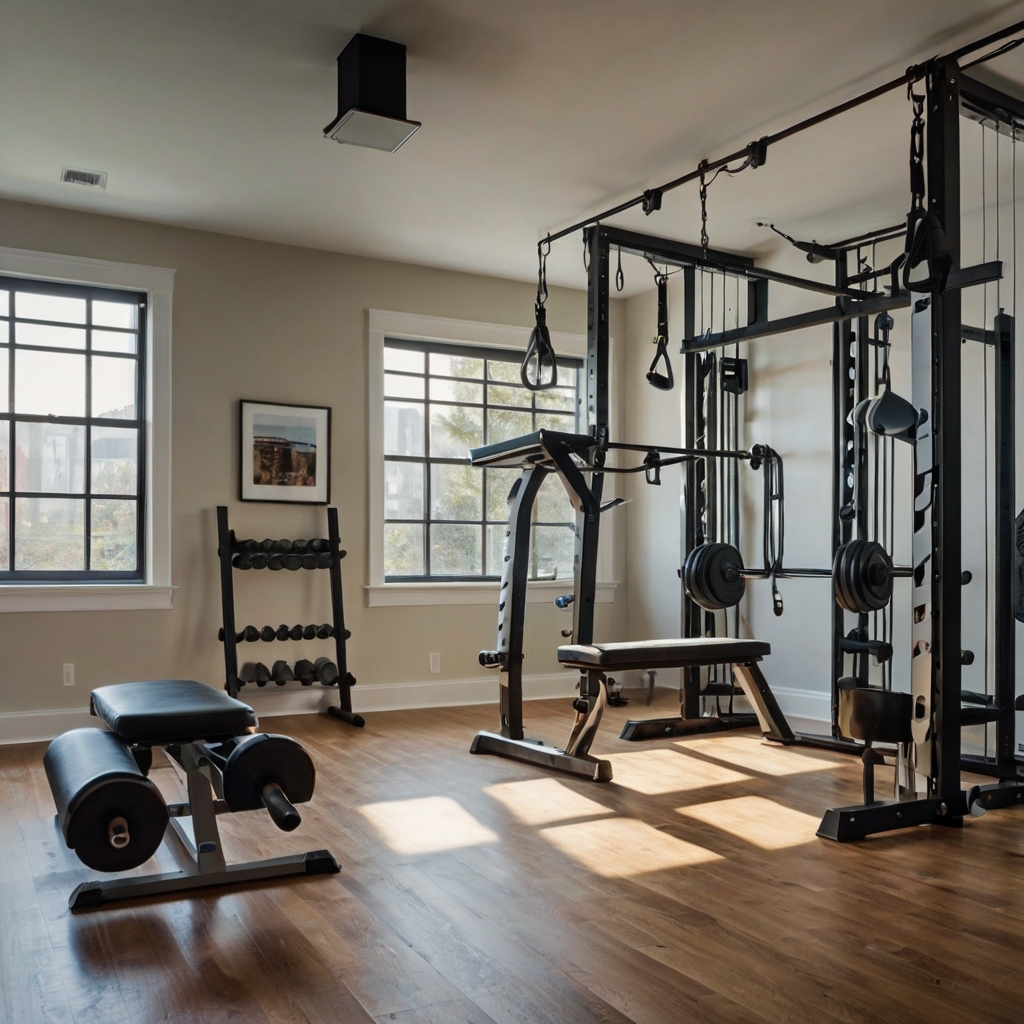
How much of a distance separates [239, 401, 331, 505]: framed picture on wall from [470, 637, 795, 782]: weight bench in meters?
1.89

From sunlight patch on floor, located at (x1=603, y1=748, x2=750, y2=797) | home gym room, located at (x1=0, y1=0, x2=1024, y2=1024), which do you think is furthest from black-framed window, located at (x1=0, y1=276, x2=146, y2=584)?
sunlight patch on floor, located at (x1=603, y1=748, x2=750, y2=797)

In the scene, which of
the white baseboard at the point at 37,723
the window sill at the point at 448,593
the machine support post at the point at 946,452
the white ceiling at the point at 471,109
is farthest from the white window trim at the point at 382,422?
the machine support post at the point at 946,452

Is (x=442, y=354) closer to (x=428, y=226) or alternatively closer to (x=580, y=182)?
(x=428, y=226)

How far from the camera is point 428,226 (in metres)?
5.35

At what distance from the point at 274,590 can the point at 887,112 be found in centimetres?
385

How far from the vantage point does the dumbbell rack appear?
5.18 metres

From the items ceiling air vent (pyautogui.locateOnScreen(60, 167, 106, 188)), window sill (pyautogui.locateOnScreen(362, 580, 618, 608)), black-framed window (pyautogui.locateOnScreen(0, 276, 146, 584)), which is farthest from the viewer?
window sill (pyautogui.locateOnScreen(362, 580, 618, 608))

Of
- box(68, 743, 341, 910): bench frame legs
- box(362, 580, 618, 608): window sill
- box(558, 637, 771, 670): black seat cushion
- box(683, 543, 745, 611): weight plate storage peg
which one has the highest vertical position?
box(683, 543, 745, 611): weight plate storage peg

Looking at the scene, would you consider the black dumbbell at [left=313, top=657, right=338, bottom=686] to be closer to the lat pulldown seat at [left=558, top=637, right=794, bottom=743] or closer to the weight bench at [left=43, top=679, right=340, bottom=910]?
the lat pulldown seat at [left=558, top=637, right=794, bottom=743]

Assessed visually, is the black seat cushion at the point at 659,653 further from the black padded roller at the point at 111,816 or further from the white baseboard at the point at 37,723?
the white baseboard at the point at 37,723

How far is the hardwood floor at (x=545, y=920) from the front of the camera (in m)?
2.01

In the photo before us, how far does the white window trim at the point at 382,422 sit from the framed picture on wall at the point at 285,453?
0.31 metres

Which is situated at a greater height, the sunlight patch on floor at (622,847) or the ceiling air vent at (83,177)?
the ceiling air vent at (83,177)

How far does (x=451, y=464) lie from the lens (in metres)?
6.27
